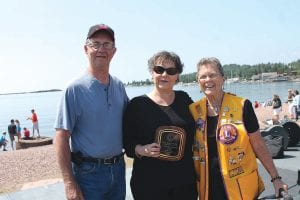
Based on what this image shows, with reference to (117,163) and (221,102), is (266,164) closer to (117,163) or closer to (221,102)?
(221,102)

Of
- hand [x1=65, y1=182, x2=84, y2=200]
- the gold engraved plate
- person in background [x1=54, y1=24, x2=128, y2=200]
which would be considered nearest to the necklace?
the gold engraved plate

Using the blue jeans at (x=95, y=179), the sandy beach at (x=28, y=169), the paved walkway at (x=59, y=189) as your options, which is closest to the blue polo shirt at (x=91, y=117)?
the blue jeans at (x=95, y=179)

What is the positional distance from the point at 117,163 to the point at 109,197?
0.96 ft

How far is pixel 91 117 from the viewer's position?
293cm

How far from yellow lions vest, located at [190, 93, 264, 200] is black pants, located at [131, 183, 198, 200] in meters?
0.10

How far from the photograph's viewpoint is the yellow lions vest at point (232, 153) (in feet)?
9.66

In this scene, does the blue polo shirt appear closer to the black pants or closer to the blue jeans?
the blue jeans

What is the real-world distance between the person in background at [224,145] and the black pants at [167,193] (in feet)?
0.32

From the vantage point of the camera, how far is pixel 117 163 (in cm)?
314

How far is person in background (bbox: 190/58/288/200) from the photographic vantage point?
296 cm

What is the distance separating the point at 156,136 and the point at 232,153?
615mm

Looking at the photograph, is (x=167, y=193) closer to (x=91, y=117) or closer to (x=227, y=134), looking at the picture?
(x=227, y=134)

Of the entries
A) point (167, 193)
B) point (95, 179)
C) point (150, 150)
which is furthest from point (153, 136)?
point (95, 179)

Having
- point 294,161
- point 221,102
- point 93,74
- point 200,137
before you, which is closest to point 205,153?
point 200,137
